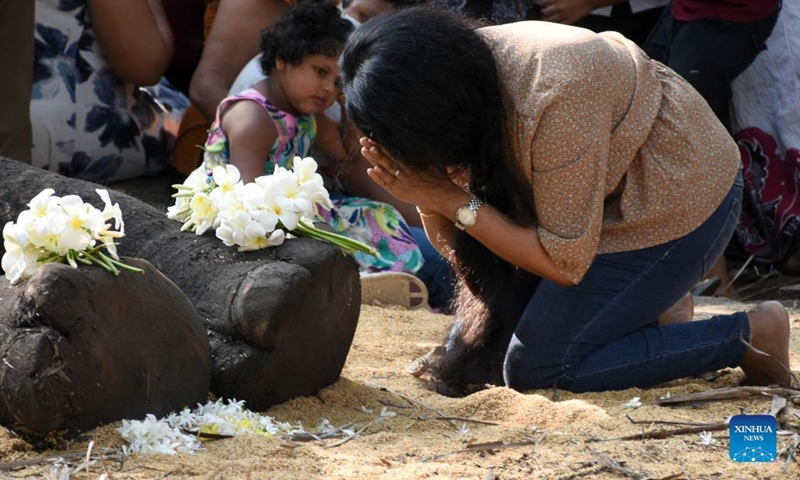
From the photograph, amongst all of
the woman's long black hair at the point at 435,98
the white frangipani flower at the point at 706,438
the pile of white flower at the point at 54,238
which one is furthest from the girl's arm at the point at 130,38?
the white frangipani flower at the point at 706,438

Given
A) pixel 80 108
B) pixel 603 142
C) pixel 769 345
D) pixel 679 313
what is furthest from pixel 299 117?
pixel 769 345

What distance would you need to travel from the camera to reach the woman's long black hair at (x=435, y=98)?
9.00 ft

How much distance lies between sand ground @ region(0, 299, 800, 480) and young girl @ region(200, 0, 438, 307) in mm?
1230

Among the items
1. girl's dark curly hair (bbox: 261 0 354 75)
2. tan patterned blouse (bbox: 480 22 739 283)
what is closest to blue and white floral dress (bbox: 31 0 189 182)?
girl's dark curly hair (bbox: 261 0 354 75)

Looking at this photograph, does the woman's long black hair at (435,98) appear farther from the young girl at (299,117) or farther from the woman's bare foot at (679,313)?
the young girl at (299,117)

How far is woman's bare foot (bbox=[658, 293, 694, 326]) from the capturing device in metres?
3.51

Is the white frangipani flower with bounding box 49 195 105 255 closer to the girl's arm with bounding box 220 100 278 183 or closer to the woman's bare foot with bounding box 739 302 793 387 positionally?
the girl's arm with bounding box 220 100 278 183

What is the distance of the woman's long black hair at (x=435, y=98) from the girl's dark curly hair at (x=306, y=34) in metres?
1.46

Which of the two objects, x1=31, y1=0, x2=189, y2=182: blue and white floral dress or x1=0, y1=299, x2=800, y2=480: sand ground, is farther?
x1=31, y1=0, x2=189, y2=182: blue and white floral dress

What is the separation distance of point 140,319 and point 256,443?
0.41 metres

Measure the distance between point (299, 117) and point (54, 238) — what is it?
82.2 inches

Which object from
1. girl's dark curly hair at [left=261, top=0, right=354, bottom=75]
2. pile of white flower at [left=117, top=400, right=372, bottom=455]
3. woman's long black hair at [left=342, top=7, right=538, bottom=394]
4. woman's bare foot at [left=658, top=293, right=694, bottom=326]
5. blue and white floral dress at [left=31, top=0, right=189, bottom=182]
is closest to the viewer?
pile of white flower at [left=117, top=400, right=372, bottom=455]

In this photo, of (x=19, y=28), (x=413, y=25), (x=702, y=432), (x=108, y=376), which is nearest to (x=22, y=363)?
(x=108, y=376)

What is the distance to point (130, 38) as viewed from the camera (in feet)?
15.5
